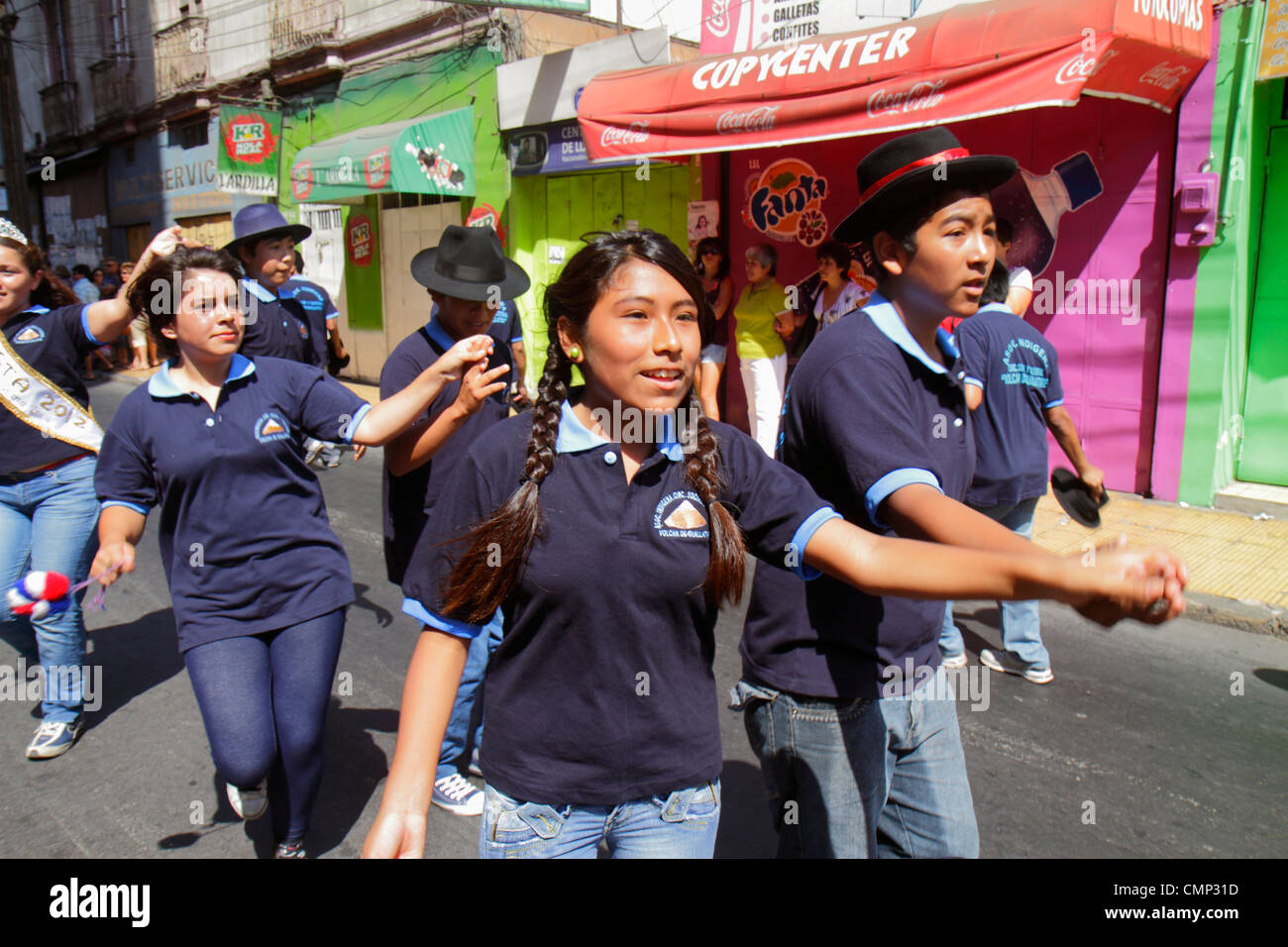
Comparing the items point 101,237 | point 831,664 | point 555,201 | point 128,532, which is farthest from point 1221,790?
point 101,237

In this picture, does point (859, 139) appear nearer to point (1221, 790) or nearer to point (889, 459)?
point (1221, 790)

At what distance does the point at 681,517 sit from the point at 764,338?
24.6ft

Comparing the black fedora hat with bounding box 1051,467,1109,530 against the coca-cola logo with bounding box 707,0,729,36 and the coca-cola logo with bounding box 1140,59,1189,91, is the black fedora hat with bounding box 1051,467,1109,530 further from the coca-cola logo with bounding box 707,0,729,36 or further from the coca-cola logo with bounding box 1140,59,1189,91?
the coca-cola logo with bounding box 707,0,729,36

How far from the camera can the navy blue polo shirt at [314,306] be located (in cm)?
518

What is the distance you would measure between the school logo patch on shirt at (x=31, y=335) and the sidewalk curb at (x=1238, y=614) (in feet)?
19.4

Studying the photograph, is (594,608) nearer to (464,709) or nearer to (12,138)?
(464,709)

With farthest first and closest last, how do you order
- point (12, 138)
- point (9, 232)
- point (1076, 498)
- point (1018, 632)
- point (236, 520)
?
point (12, 138) → point (1018, 632) → point (9, 232) → point (236, 520) → point (1076, 498)

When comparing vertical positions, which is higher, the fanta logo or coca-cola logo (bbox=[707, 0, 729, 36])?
coca-cola logo (bbox=[707, 0, 729, 36])

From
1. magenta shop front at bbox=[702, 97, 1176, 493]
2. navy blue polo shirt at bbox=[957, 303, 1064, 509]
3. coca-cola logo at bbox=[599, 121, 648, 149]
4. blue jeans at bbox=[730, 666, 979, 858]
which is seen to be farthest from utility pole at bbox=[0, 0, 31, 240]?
blue jeans at bbox=[730, 666, 979, 858]

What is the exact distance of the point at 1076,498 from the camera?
2418 millimetres

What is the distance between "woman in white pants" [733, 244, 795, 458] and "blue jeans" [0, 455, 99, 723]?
20.1ft

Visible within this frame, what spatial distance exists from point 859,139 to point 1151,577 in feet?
28.7

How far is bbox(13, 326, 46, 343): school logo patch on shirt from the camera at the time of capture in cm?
395

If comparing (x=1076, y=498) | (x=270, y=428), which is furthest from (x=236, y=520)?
(x=1076, y=498)
